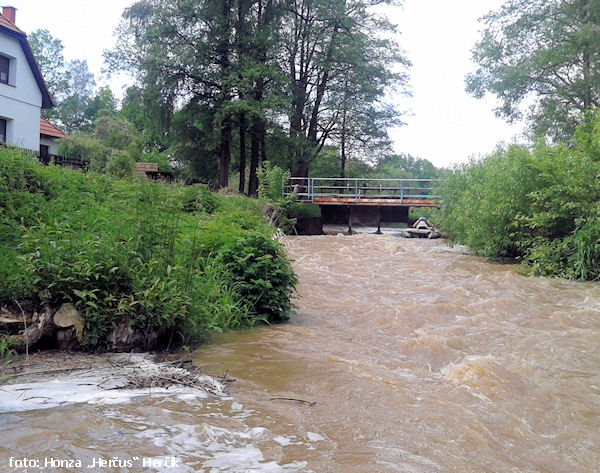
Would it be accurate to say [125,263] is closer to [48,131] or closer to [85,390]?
[85,390]

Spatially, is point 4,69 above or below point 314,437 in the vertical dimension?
above

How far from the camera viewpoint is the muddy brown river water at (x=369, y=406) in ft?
10.4

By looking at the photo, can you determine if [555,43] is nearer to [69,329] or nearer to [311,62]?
[311,62]

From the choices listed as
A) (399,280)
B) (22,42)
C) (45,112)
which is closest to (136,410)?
(399,280)

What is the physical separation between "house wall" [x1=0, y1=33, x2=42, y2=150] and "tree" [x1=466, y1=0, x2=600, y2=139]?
21.3m

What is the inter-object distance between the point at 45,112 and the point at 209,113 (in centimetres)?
3215

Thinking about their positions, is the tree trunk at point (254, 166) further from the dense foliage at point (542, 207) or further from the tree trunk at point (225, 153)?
the dense foliage at point (542, 207)

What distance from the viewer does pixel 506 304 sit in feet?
30.2

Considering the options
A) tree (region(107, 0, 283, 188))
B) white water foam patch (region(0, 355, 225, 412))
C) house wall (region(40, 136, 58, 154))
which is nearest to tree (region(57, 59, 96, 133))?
house wall (region(40, 136, 58, 154))

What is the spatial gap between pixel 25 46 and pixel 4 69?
1356mm

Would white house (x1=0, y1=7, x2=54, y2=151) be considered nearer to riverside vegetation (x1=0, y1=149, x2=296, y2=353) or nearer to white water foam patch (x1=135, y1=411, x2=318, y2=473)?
riverside vegetation (x1=0, y1=149, x2=296, y2=353)

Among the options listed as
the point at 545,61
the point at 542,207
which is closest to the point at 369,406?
the point at 542,207

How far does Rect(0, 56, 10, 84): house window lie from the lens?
23094mm

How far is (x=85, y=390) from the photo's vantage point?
158 inches
